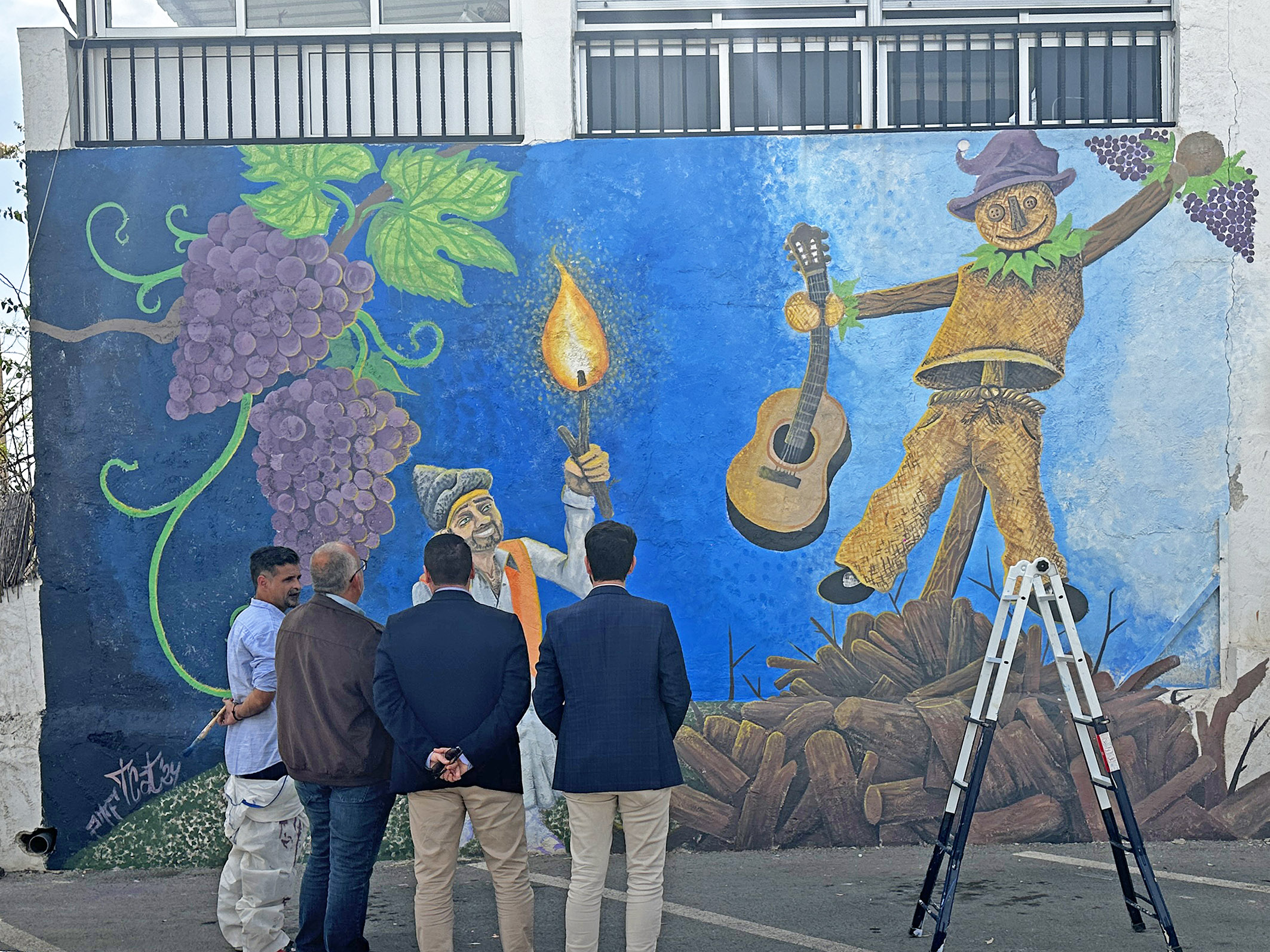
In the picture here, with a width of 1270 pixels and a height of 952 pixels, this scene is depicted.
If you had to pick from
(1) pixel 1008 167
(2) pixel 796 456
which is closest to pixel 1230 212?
(1) pixel 1008 167

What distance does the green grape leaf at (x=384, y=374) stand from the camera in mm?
6770

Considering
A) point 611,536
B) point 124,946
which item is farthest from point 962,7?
point 124,946

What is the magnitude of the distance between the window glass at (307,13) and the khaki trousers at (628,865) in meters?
4.94

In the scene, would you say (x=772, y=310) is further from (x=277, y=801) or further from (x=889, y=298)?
(x=277, y=801)

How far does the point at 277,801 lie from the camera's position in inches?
198

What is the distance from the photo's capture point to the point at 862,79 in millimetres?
7152

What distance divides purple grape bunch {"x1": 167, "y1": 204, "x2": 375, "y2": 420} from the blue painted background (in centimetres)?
11

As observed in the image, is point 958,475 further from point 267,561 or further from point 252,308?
point 252,308

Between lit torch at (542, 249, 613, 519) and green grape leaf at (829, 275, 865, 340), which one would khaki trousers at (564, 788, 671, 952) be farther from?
green grape leaf at (829, 275, 865, 340)

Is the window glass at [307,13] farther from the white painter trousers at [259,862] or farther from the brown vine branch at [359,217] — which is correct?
the white painter trousers at [259,862]

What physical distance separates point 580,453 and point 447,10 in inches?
108

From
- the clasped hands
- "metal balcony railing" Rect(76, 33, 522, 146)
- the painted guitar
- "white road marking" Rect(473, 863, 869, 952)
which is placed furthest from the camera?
"metal balcony railing" Rect(76, 33, 522, 146)

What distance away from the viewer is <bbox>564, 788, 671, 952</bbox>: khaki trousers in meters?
4.38
